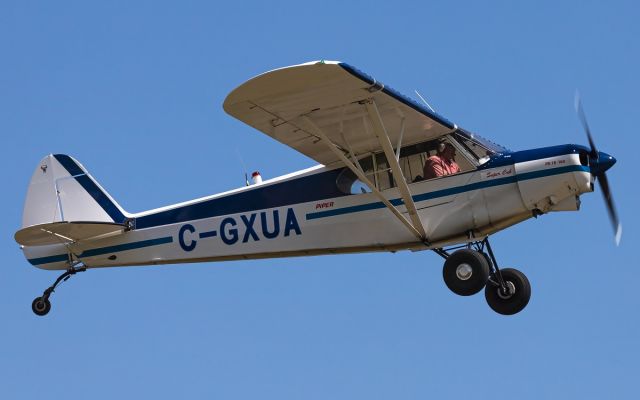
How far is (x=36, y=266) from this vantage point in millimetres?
15789

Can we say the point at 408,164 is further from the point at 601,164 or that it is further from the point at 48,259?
the point at 48,259

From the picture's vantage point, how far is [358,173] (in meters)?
13.3

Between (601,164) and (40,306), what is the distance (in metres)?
7.64

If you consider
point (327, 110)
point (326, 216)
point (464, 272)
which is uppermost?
point (327, 110)

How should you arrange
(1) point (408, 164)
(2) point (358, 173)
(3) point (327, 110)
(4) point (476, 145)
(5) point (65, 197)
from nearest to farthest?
(3) point (327, 110), (2) point (358, 173), (4) point (476, 145), (1) point (408, 164), (5) point (65, 197)

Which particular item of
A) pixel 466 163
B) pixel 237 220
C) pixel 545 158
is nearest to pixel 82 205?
pixel 237 220

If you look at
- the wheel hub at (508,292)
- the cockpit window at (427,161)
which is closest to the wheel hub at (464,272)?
the wheel hub at (508,292)

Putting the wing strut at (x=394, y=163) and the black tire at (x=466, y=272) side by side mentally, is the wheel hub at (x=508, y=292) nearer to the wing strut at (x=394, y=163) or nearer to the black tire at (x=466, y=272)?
the black tire at (x=466, y=272)

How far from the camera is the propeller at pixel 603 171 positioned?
13211mm

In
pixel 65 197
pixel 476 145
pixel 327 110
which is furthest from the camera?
pixel 65 197

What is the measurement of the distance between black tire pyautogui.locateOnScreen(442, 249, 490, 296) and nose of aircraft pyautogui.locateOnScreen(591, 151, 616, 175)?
5.32 feet

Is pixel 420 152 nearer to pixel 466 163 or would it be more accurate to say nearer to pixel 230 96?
pixel 466 163

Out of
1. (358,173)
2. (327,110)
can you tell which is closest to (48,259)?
(358,173)

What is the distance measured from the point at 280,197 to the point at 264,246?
2.12 ft
